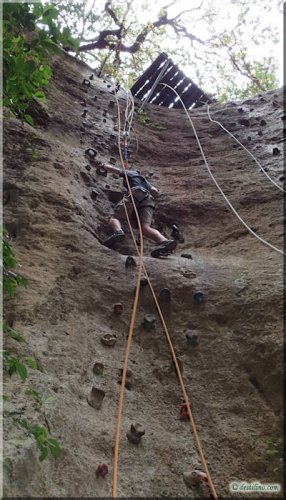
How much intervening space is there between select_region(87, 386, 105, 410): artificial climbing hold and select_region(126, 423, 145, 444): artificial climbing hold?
0.29 metres

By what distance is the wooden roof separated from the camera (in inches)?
426

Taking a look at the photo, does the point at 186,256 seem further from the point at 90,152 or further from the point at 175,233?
the point at 90,152

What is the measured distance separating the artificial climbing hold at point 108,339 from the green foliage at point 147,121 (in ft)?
19.8

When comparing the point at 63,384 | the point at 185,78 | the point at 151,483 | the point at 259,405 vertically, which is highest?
the point at 185,78

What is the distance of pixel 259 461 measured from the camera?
296 centimetres

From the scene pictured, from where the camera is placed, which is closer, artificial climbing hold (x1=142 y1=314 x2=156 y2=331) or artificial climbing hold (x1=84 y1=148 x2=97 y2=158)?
artificial climbing hold (x1=142 y1=314 x2=156 y2=331)

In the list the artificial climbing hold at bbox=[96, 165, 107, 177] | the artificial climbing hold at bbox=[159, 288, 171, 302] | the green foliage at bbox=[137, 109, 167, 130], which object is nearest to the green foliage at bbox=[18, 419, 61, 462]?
the artificial climbing hold at bbox=[159, 288, 171, 302]

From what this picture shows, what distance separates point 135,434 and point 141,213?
10.6 ft

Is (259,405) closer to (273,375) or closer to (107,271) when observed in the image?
(273,375)

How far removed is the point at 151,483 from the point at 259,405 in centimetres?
96

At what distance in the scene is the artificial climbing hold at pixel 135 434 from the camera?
3.02 meters

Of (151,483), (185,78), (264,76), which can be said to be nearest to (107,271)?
(151,483)

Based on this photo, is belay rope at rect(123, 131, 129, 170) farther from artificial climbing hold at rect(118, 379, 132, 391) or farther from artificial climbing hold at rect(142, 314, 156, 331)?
artificial climbing hold at rect(118, 379, 132, 391)

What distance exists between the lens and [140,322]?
4145mm
